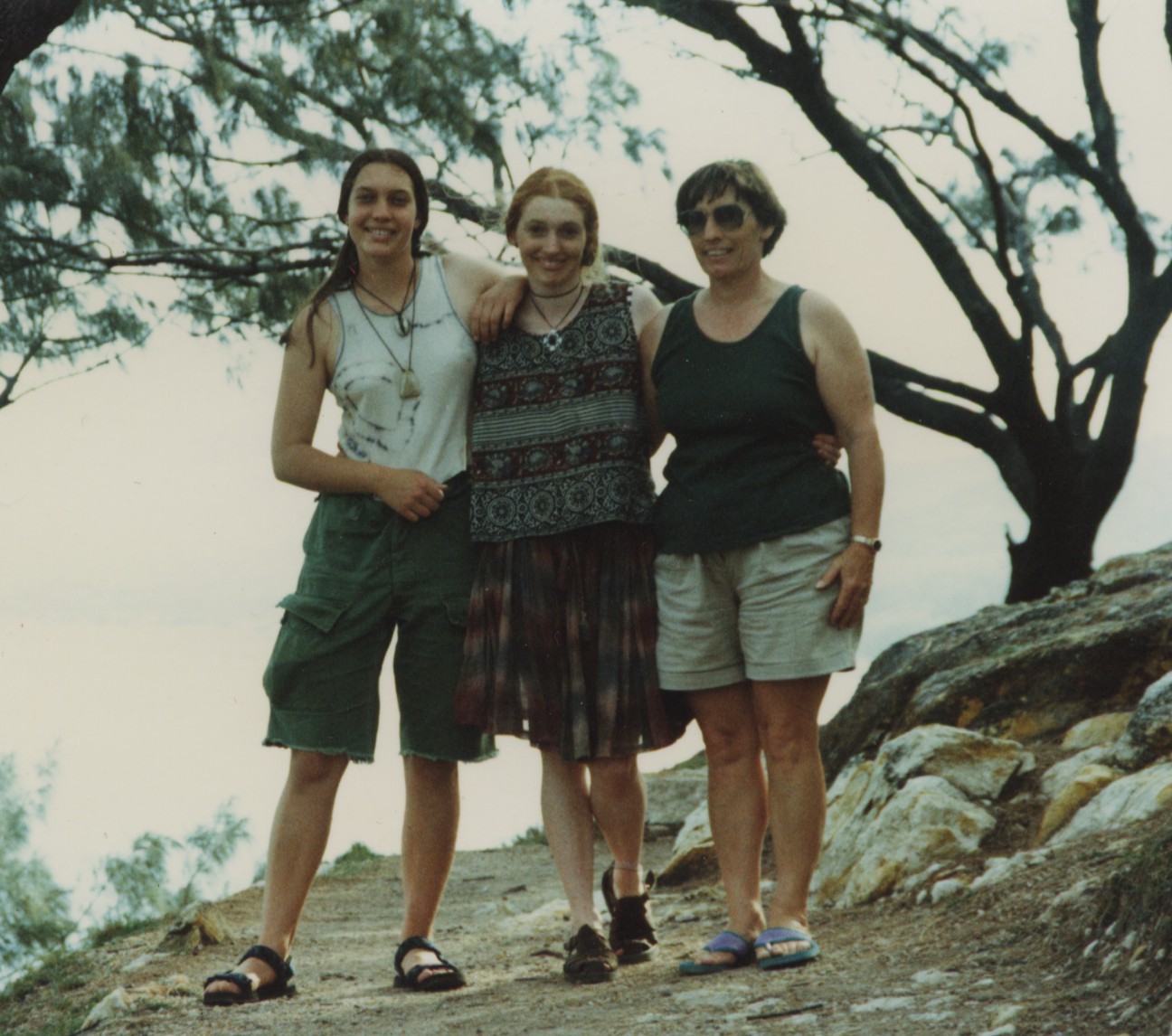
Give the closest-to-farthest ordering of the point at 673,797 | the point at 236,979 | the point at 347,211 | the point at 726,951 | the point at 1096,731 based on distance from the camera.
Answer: the point at 726,951 < the point at 236,979 < the point at 347,211 < the point at 1096,731 < the point at 673,797

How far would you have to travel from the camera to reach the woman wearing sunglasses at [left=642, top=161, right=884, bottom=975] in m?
3.51

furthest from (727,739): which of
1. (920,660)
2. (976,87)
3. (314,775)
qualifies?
(976,87)

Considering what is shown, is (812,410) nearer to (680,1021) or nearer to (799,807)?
(799,807)

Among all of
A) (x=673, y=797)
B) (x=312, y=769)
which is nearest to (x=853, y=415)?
(x=312, y=769)

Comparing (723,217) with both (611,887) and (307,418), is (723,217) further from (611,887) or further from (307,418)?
(611,887)

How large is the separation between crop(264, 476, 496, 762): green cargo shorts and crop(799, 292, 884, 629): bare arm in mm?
962

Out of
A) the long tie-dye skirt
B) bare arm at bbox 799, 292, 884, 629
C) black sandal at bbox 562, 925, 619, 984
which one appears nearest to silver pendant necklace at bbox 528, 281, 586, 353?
the long tie-dye skirt

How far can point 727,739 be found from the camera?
12.0ft

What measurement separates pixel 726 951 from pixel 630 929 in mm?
414

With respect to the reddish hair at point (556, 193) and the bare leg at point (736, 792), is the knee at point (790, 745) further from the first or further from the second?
the reddish hair at point (556, 193)

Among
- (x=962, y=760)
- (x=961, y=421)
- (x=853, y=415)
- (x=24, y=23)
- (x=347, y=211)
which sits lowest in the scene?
(x=962, y=760)

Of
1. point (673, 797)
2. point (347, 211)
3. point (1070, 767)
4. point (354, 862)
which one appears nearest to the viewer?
point (347, 211)

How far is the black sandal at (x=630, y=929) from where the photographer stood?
3.99 meters

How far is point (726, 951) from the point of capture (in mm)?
3664
